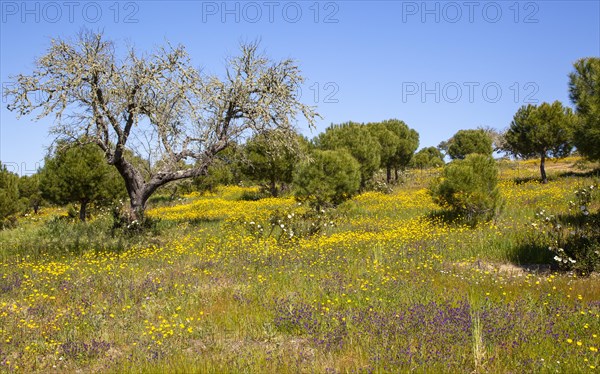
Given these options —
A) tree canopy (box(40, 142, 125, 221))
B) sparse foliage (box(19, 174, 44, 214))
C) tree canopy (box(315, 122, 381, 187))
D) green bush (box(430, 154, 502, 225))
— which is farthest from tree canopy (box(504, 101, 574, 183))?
sparse foliage (box(19, 174, 44, 214))

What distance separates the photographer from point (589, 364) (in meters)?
4.46

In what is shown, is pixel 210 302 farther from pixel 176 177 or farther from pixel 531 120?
pixel 531 120

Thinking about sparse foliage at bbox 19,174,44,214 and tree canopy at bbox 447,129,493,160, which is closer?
sparse foliage at bbox 19,174,44,214

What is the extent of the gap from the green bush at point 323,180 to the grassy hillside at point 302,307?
796 cm

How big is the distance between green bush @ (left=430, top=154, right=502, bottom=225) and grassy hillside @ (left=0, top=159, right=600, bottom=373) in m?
2.49

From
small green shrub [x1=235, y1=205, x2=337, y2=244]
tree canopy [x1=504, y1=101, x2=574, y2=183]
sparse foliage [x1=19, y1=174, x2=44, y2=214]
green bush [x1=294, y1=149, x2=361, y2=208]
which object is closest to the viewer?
small green shrub [x1=235, y1=205, x2=337, y2=244]

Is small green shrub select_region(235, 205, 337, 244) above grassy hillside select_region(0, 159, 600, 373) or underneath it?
above

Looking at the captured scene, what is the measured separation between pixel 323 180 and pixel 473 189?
7711 millimetres

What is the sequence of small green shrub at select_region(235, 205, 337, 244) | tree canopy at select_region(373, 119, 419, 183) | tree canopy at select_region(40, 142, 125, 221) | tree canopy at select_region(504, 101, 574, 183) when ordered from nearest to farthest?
small green shrub at select_region(235, 205, 337, 244) < tree canopy at select_region(40, 142, 125, 221) < tree canopy at select_region(504, 101, 574, 183) < tree canopy at select_region(373, 119, 419, 183)

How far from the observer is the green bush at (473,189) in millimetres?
15656

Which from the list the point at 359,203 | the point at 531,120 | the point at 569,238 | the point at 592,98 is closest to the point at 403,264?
the point at 569,238

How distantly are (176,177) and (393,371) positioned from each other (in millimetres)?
13885

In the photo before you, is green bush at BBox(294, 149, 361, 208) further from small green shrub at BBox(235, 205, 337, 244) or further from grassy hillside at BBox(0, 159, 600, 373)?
grassy hillside at BBox(0, 159, 600, 373)

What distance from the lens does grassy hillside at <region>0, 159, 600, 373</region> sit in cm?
492
